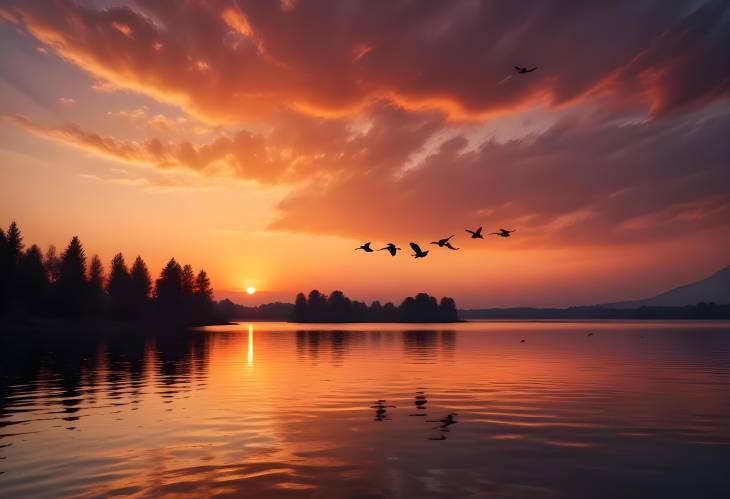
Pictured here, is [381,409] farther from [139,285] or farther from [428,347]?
[139,285]

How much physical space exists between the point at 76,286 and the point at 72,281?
1.66 m

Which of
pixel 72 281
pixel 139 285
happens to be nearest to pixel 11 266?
pixel 72 281

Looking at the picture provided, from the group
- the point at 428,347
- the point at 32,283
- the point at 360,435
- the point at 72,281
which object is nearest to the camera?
the point at 360,435

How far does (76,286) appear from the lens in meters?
131

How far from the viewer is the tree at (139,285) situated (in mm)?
164750

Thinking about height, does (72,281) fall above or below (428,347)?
above

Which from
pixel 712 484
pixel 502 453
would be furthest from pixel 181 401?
pixel 712 484

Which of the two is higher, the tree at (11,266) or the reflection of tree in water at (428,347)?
the tree at (11,266)

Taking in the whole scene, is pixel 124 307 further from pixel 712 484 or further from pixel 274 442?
pixel 712 484

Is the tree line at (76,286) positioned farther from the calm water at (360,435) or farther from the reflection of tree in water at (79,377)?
the calm water at (360,435)

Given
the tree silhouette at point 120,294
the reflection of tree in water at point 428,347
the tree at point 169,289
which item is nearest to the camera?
the reflection of tree in water at point 428,347

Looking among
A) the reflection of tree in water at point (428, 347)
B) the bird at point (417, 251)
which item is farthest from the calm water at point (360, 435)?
the reflection of tree in water at point (428, 347)

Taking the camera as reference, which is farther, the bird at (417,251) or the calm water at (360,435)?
the bird at (417,251)

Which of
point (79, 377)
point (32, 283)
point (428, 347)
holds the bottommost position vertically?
point (428, 347)
